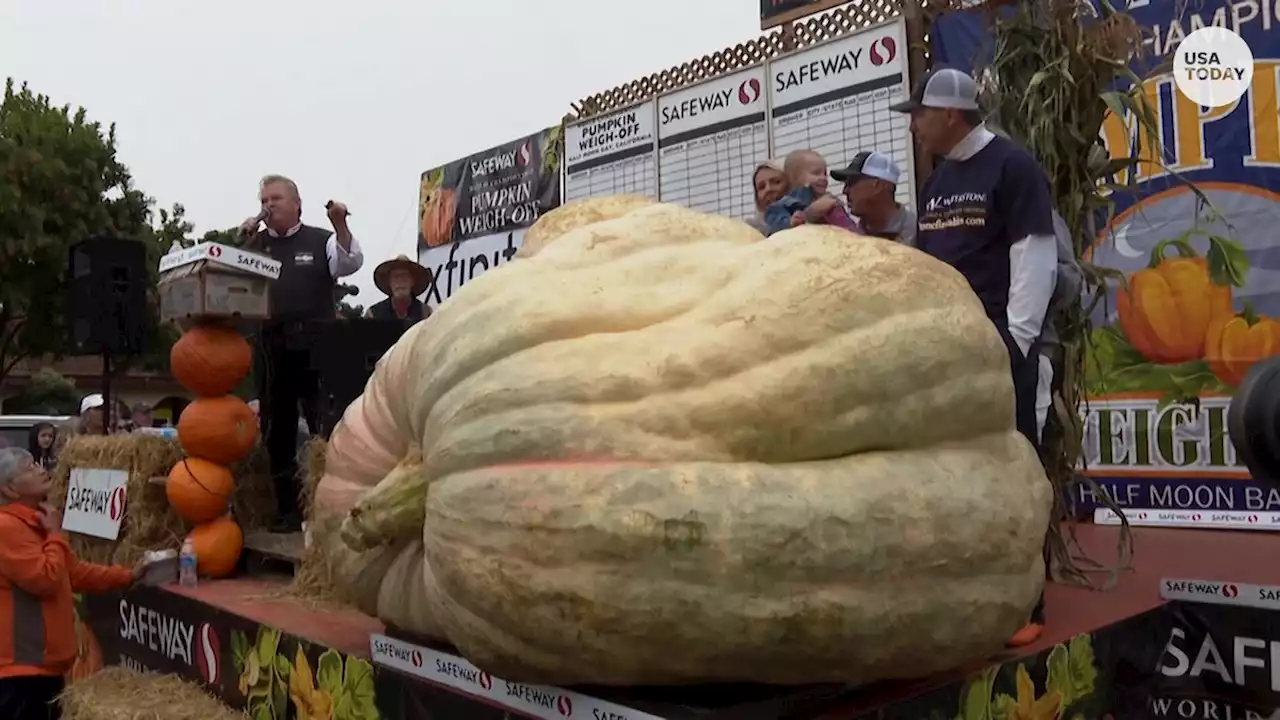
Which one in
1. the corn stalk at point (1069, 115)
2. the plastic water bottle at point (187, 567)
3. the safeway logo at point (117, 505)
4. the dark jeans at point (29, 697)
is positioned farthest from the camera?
the safeway logo at point (117, 505)

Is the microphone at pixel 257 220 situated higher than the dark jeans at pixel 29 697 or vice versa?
the microphone at pixel 257 220

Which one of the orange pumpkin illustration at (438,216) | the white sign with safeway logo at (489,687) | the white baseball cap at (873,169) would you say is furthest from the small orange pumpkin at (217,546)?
the orange pumpkin illustration at (438,216)

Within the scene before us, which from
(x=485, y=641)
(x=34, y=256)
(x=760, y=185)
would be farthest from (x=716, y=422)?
(x=34, y=256)

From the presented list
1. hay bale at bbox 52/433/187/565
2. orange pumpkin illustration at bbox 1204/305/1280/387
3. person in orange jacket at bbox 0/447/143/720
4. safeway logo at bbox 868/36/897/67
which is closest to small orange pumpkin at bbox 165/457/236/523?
hay bale at bbox 52/433/187/565

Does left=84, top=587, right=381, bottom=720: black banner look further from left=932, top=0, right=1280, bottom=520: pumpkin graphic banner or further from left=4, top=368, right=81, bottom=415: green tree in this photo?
left=4, top=368, right=81, bottom=415: green tree

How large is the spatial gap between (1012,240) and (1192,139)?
2543 millimetres

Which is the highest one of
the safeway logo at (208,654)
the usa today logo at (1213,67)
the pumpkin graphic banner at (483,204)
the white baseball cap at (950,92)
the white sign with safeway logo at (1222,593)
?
the pumpkin graphic banner at (483,204)

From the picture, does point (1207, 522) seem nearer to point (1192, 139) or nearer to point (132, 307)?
point (1192, 139)

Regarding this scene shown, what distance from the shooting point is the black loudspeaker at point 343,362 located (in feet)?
12.3

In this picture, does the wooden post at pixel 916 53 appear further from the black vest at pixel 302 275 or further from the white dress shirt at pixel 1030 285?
the white dress shirt at pixel 1030 285

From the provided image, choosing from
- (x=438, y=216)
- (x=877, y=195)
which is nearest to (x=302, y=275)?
(x=877, y=195)

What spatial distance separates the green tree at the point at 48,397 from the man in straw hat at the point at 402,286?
825 inches

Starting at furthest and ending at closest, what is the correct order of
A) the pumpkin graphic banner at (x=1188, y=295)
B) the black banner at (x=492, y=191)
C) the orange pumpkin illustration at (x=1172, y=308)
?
the black banner at (x=492, y=191) → the orange pumpkin illustration at (x=1172, y=308) → the pumpkin graphic banner at (x=1188, y=295)

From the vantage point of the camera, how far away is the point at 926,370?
5.45 feet
